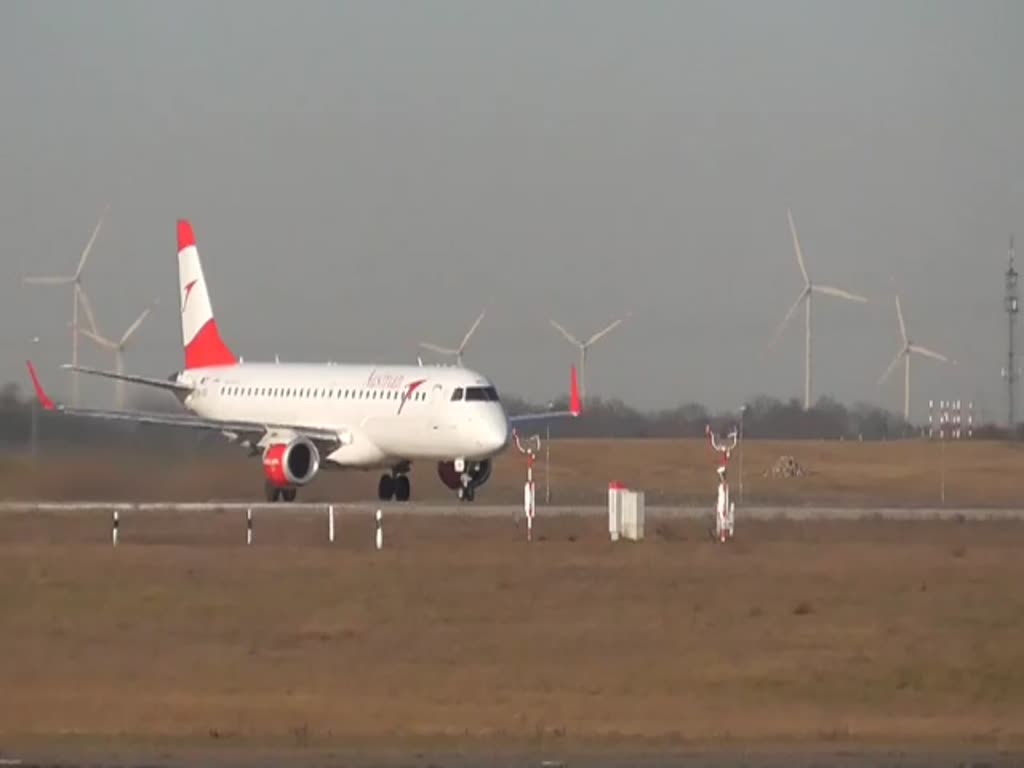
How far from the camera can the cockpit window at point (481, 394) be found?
68.9 meters

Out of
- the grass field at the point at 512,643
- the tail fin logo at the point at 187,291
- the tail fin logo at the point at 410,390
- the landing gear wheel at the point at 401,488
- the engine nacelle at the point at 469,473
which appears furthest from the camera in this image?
the tail fin logo at the point at 187,291

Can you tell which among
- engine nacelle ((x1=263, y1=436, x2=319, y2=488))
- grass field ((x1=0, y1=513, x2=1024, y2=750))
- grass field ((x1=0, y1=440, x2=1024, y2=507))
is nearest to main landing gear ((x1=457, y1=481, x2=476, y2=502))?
engine nacelle ((x1=263, y1=436, x2=319, y2=488))

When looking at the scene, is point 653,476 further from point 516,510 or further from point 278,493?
point 516,510

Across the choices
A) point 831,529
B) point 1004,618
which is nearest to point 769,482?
point 831,529

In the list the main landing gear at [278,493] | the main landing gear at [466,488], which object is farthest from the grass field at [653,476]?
the main landing gear at [466,488]

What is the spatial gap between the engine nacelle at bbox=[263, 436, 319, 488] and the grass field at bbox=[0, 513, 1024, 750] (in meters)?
18.3

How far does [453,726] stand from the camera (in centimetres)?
2502

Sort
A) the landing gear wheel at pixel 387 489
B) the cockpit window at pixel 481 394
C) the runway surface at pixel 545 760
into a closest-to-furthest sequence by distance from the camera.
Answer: the runway surface at pixel 545 760
the cockpit window at pixel 481 394
the landing gear wheel at pixel 387 489

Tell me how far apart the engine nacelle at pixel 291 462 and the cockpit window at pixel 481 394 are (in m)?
5.83

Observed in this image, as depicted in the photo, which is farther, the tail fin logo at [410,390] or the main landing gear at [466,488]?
the main landing gear at [466,488]

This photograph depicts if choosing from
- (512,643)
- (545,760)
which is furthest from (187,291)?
(545,760)

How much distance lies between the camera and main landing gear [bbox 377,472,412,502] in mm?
74250

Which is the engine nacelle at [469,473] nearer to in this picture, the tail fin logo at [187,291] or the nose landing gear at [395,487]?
the nose landing gear at [395,487]

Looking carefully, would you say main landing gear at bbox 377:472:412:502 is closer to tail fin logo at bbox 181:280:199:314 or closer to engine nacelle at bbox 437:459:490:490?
engine nacelle at bbox 437:459:490:490
